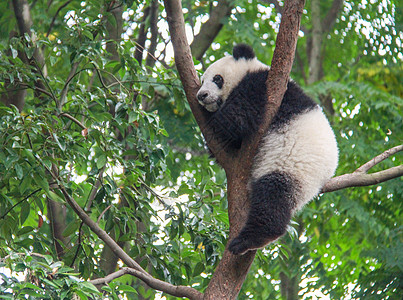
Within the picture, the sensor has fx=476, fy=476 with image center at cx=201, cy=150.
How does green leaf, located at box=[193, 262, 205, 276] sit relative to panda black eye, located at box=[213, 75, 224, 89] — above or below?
below

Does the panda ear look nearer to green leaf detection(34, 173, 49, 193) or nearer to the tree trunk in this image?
green leaf detection(34, 173, 49, 193)

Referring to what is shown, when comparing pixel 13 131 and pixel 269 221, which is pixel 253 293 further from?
pixel 13 131

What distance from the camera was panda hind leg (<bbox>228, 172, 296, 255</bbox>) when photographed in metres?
2.99

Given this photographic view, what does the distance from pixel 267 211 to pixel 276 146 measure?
1.72 feet

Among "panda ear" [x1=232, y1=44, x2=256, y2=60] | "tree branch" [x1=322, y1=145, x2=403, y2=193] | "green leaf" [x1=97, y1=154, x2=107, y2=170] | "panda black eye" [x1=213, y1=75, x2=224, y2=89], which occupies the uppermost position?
"panda ear" [x1=232, y1=44, x2=256, y2=60]

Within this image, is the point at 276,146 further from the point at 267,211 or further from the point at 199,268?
the point at 199,268

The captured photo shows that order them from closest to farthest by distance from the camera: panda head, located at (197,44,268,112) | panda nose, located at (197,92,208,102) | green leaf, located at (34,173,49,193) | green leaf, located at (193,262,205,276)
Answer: green leaf, located at (34,173,49,193), panda nose, located at (197,92,208,102), green leaf, located at (193,262,205,276), panda head, located at (197,44,268,112)

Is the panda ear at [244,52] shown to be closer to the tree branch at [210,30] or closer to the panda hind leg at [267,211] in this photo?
the panda hind leg at [267,211]

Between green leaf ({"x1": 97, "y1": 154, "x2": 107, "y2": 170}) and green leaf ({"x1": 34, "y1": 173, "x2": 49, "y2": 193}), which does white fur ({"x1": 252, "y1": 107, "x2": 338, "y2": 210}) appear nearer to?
green leaf ({"x1": 97, "y1": 154, "x2": 107, "y2": 170})

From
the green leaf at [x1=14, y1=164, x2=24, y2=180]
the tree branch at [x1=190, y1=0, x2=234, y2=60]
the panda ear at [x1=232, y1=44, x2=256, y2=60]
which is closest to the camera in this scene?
the green leaf at [x1=14, y1=164, x2=24, y2=180]

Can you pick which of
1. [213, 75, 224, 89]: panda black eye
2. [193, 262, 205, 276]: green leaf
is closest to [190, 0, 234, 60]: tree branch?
[213, 75, 224, 89]: panda black eye

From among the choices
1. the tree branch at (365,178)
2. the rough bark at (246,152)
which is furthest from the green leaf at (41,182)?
the tree branch at (365,178)

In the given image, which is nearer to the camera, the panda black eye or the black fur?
the black fur

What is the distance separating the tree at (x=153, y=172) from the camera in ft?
9.86
